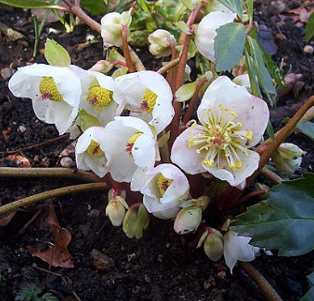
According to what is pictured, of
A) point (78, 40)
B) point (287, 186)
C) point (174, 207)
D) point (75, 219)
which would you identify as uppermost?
point (287, 186)

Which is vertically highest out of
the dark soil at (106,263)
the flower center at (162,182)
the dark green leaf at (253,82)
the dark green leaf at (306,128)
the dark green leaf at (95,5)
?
the dark green leaf at (253,82)

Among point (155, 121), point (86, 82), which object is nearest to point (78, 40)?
point (86, 82)

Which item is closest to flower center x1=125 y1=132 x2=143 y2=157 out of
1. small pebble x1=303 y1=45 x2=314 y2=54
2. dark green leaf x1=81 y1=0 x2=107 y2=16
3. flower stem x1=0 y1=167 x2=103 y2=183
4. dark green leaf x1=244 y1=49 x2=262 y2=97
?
dark green leaf x1=244 y1=49 x2=262 y2=97

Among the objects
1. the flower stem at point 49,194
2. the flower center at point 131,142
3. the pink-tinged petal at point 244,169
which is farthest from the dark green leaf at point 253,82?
the flower stem at point 49,194

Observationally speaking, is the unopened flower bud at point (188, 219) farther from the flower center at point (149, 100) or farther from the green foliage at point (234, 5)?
the green foliage at point (234, 5)

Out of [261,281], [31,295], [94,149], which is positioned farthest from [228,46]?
[31,295]

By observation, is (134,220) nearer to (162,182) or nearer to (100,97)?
(162,182)

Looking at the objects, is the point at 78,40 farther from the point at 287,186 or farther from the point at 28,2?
the point at 287,186
